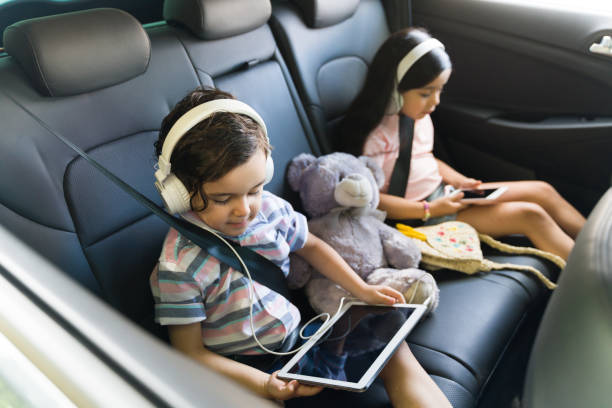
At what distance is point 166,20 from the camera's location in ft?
4.50

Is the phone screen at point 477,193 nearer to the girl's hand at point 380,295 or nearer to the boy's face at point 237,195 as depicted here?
the girl's hand at point 380,295

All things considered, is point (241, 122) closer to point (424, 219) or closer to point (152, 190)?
point (152, 190)

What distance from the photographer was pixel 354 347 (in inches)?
40.3

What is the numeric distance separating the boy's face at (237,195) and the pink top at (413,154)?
68 centimetres

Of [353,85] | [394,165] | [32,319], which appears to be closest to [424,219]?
[394,165]

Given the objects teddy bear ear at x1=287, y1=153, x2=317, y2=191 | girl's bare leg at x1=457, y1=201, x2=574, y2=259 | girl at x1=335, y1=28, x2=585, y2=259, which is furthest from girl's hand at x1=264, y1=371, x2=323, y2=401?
girl's bare leg at x1=457, y1=201, x2=574, y2=259

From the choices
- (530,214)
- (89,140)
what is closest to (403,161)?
(530,214)

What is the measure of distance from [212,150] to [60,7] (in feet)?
2.87

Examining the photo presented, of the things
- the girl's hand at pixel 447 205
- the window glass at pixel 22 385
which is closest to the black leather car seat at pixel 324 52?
the girl's hand at pixel 447 205

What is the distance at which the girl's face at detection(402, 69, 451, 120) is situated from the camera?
155 centimetres

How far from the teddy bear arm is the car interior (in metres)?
0.11

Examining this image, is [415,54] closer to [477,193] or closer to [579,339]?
[477,193]

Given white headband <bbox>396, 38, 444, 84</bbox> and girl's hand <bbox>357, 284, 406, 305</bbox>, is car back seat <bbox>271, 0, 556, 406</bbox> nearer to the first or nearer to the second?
girl's hand <bbox>357, 284, 406, 305</bbox>

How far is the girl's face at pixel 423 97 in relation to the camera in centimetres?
155
